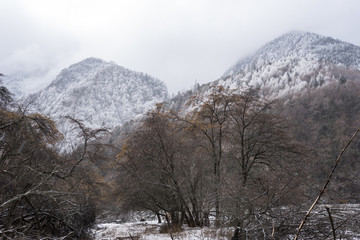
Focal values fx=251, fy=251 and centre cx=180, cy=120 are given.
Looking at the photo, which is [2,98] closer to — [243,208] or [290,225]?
[243,208]

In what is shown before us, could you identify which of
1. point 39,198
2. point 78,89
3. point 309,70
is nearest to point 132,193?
point 39,198

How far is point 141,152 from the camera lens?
1217 centimetres

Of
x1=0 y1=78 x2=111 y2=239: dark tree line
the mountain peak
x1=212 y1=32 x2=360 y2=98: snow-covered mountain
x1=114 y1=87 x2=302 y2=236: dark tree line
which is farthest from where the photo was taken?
the mountain peak

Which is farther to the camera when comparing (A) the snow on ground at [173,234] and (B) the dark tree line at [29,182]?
(A) the snow on ground at [173,234]

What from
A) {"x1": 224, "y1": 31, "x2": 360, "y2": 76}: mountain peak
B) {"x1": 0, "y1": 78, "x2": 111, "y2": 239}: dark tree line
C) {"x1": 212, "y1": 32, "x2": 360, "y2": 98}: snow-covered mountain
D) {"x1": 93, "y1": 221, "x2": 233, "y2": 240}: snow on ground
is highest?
{"x1": 224, "y1": 31, "x2": 360, "y2": 76}: mountain peak

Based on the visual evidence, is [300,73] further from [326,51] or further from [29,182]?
[29,182]

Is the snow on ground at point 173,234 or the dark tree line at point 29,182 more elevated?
the dark tree line at point 29,182

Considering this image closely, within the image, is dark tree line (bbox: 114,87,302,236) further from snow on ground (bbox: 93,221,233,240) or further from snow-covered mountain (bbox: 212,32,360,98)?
snow-covered mountain (bbox: 212,32,360,98)

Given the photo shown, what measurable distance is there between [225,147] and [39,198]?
10.0 m

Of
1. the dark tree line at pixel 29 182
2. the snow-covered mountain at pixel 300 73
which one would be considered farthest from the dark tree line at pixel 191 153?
the snow-covered mountain at pixel 300 73

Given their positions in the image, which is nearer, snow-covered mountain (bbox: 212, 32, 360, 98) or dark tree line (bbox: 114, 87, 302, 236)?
dark tree line (bbox: 114, 87, 302, 236)

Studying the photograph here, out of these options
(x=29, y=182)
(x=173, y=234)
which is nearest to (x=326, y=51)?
(x=173, y=234)

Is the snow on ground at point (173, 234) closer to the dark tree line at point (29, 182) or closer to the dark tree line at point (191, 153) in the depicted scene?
the dark tree line at point (191, 153)

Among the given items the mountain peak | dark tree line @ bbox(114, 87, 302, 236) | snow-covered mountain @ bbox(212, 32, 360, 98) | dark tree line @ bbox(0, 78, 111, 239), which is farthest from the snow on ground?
the mountain peak
